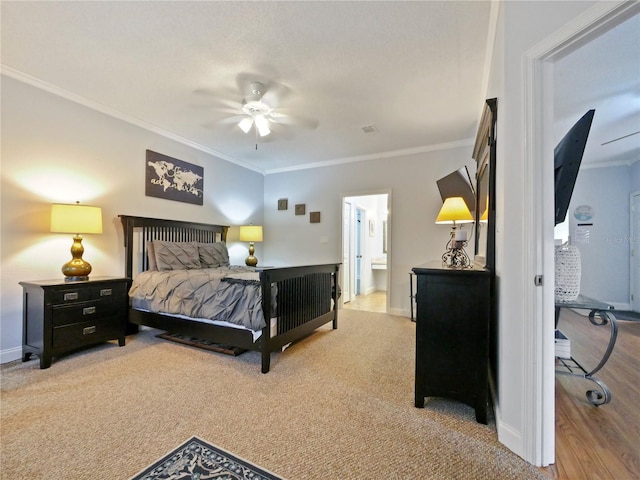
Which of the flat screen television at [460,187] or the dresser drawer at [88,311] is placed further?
the flat screen television at [460,187]

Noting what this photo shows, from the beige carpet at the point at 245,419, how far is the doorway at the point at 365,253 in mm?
2563

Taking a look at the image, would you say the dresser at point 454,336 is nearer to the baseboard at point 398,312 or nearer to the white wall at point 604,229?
the white wall at point 604,229

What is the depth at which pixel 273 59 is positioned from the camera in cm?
236

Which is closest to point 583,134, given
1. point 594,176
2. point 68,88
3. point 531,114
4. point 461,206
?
point 531,114

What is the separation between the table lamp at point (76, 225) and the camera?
103 inches

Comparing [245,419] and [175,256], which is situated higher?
[175,256]

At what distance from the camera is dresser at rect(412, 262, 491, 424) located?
Answer: 172 centimetres

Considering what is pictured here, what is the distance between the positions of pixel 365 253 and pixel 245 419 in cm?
502

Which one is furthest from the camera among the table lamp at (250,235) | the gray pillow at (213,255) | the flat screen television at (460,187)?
the table lamp at (250,235)

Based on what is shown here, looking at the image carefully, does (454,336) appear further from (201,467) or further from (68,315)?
(68,315)

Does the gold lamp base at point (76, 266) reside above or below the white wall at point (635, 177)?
below

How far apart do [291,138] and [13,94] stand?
280 cm

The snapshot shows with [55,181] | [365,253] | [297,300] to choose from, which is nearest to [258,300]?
[297,300]

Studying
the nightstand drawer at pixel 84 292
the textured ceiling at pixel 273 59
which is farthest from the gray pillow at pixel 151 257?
the textured ceiling at pixel 273 59
